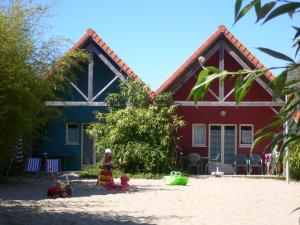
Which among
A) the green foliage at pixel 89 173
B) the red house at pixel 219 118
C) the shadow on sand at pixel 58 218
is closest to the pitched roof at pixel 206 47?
the red house at pixel 219 118

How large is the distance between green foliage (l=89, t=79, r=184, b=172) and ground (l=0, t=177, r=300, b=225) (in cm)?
247

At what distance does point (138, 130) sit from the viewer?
17969 mm

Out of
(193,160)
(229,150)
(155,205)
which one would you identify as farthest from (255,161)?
(155,205)

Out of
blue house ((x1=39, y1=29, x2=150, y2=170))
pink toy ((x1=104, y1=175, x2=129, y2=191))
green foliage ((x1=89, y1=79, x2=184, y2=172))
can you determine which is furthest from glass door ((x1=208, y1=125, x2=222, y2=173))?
pink toy ((x1=104, y1=175, x2=129, y2=191))

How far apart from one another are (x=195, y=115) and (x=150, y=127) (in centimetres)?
275

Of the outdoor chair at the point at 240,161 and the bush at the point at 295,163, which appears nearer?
the bush at the point at 295,163

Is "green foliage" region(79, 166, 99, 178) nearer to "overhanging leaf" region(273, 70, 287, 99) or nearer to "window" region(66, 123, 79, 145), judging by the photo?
"window" region(66, 123, 79, 145)

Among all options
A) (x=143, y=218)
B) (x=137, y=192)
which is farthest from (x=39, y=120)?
(x=143, y=218)

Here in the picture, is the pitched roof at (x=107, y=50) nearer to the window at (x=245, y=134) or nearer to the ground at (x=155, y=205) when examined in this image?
the window at (x=245, y=134)

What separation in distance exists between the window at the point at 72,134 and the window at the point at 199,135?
490cm

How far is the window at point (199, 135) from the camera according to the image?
20.1 m

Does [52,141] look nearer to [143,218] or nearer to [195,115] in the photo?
[195,115]

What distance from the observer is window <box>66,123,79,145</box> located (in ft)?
66.9

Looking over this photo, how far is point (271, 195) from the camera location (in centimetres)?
1265
